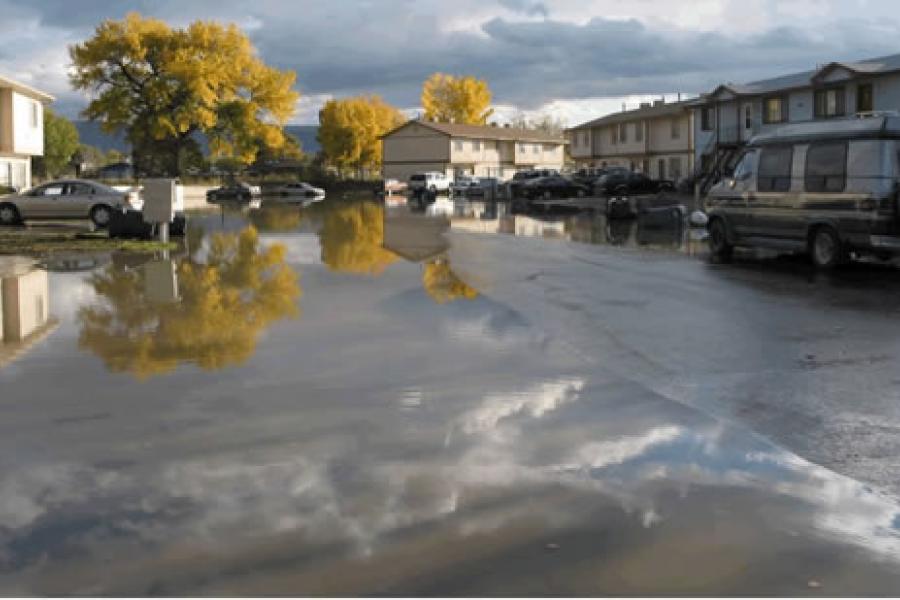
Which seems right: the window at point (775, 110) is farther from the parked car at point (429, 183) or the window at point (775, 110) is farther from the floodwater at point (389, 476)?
the floodwater at point (389, 476)

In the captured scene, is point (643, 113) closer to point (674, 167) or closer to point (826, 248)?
point (674, 167)

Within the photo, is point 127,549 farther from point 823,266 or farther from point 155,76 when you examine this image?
point 155,76

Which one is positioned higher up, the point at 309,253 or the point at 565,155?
the point at 565,155

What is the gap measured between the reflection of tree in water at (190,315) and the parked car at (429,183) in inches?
2273

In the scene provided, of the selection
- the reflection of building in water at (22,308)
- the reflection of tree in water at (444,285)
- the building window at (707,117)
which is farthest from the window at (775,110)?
the reflection of building in water at (22,308)

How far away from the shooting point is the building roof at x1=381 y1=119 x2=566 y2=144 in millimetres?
105000

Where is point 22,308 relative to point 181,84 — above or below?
below

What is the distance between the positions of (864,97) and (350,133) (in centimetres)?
6704

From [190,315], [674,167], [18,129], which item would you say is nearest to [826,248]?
[190,315]

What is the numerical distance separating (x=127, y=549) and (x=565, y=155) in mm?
129666

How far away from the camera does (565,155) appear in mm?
132250

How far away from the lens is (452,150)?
104438 millimetres

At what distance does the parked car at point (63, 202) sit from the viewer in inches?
1273

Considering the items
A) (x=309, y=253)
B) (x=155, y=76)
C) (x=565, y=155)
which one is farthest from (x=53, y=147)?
(x=309, y=253)
